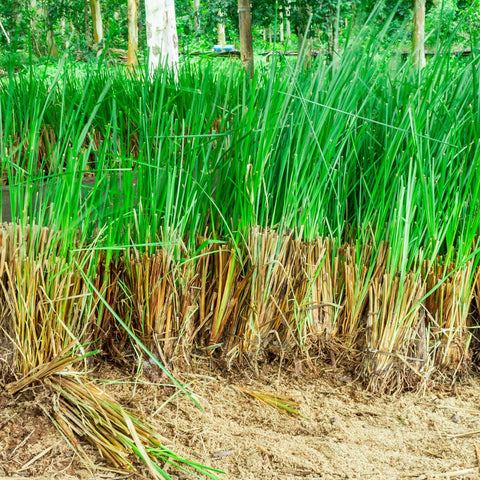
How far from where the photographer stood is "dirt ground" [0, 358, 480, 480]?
117cm

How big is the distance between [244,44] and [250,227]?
14.7 ft

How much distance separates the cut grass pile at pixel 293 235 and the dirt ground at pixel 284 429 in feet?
0.25

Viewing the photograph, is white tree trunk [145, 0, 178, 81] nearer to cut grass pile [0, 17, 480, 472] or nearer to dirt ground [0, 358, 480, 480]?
cut grass pile [0, 17, 480, 472]

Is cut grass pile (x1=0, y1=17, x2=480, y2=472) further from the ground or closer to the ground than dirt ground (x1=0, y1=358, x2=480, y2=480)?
further from the ground

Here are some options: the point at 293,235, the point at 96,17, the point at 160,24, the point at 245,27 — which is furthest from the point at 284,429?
the point at 96,17

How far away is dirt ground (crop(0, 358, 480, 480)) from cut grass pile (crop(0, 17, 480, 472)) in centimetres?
8

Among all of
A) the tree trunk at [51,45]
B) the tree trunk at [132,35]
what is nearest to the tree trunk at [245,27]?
the tree trunk at [51,45]

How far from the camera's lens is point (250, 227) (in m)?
1.46

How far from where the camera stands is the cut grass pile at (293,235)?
4.61ft

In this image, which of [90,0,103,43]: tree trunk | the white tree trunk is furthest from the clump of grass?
[90,0,103,43]: tree trunk

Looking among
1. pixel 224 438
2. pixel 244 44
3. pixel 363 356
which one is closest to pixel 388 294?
pixel 363 356

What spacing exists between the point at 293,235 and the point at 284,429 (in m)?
0.50

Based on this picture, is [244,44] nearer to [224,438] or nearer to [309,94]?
[309,94]

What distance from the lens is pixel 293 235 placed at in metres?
1.53
